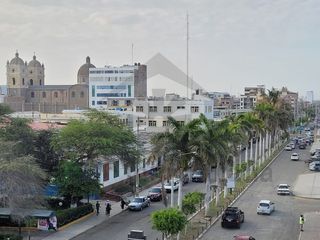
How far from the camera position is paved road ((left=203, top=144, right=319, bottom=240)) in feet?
111

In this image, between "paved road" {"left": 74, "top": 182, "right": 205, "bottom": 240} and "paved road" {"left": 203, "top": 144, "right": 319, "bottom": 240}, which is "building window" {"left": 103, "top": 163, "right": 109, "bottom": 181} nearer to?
"paved road" {"left": 74, "top": 182, "right": 205, "bottom": 240}

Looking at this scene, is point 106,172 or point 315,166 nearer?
point 106,172

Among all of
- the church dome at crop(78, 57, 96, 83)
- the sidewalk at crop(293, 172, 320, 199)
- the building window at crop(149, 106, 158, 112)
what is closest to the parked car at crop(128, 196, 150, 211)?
the sidewalk at crop(293, 172, 320, 199)

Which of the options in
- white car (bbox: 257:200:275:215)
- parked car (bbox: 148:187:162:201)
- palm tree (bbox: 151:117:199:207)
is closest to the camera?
palm tree (bbox: 151:117:199:207)

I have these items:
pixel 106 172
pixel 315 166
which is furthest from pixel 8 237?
pixel 315 166

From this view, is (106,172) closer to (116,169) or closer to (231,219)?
(116,169)

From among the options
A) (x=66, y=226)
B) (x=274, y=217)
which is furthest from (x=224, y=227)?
(x=66, y=226)

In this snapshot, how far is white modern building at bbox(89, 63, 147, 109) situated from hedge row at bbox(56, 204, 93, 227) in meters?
122

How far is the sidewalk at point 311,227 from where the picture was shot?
107 ft

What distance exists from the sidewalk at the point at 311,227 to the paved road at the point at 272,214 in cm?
58

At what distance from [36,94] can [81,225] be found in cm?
12644

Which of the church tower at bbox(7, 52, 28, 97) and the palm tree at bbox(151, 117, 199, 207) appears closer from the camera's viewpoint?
the palm tree at bbox(151, 117, 199, 207)

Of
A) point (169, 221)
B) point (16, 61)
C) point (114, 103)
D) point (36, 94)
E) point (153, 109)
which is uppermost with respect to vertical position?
point (16, 61)

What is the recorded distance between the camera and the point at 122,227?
36031 millimetres
